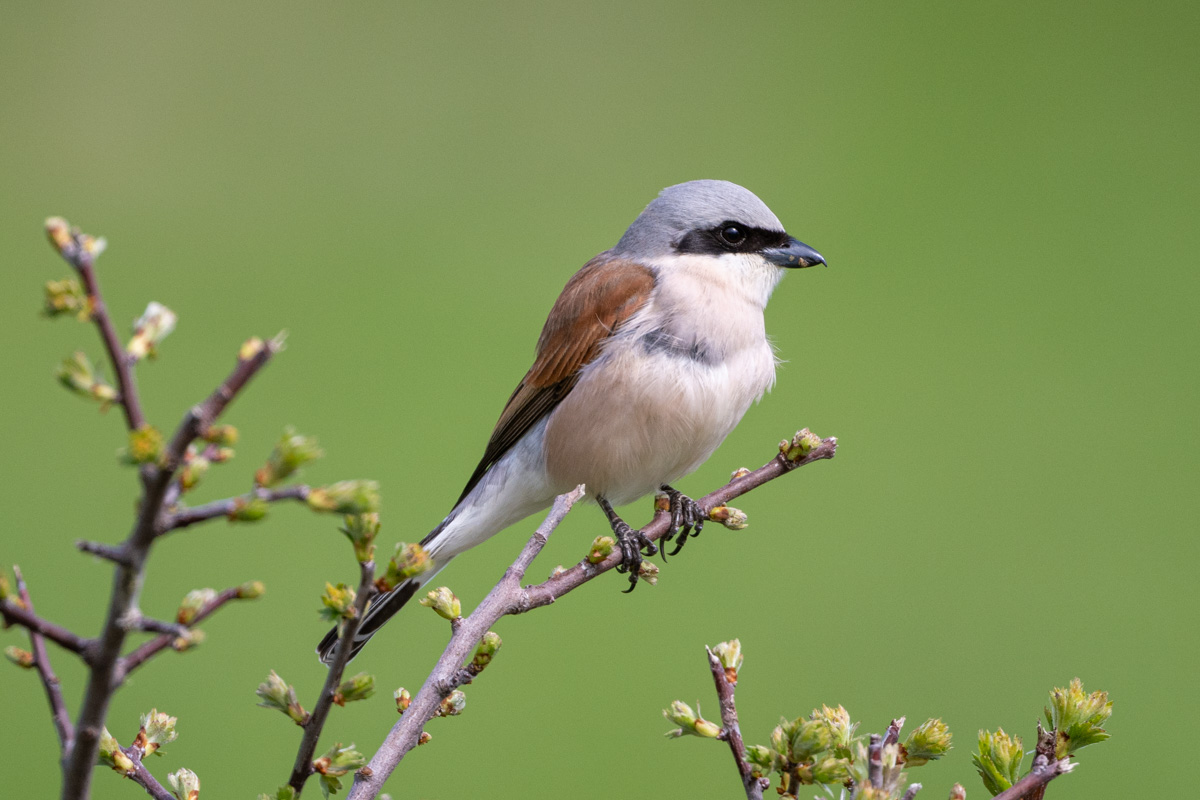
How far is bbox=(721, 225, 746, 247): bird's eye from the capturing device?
271 cm

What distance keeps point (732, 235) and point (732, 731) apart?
1764mm

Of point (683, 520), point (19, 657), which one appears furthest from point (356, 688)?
point (683, 520)

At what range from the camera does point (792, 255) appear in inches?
106

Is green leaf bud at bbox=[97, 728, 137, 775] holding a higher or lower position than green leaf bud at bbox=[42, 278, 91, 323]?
lower

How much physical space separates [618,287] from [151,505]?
6.72 feet

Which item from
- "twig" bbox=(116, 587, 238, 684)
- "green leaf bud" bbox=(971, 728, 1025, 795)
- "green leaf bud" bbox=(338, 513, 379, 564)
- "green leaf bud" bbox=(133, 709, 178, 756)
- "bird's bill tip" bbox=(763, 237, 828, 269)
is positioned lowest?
"green leaf bud" bbox=(971, 728, 1025, 795)

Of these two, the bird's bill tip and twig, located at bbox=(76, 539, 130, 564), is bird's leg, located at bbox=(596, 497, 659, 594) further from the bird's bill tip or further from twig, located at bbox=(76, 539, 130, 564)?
twig, located at bbox=(76, 539, 130, 564)

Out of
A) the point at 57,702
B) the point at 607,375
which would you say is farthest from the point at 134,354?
the point at 607,375

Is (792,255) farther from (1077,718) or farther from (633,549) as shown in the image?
(1077,718)

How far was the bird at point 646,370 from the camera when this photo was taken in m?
2.55

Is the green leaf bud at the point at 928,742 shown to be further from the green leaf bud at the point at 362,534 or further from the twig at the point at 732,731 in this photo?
the green leaf bud at the point at 362,534

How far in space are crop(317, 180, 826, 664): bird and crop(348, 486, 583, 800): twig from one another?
3.87ft

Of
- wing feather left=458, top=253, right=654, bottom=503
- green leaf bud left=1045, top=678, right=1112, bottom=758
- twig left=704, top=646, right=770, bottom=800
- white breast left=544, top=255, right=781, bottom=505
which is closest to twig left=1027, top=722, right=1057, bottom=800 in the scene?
green leaf bud left=1045, top=678, right=1112, bottom=758

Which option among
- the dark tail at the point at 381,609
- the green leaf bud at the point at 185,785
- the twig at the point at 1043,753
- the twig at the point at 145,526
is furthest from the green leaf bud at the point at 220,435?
the dark tail at the point at 381,609
